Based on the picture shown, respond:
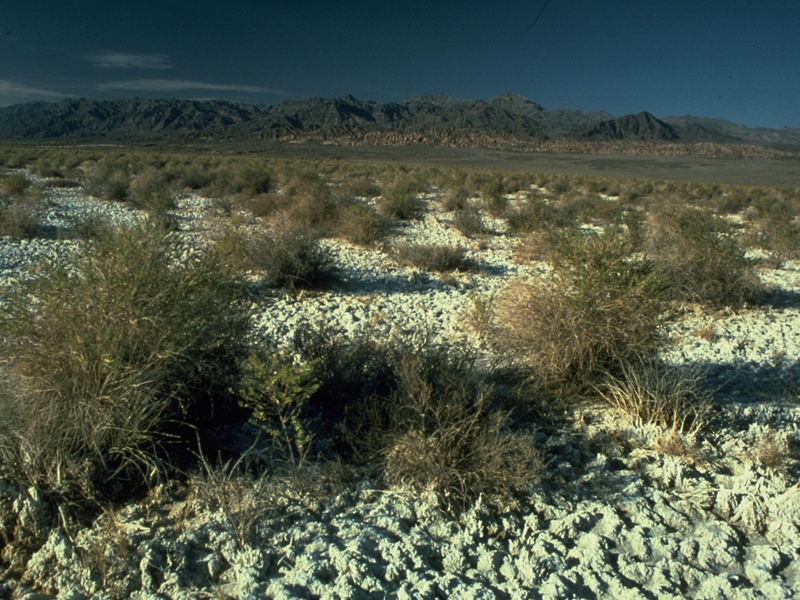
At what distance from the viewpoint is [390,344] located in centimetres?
477

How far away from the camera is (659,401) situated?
4281mm

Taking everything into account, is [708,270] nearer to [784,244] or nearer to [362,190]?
[784,244]

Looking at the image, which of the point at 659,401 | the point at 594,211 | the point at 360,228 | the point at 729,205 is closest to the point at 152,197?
the point at 360,228

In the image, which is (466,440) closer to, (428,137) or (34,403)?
(34,403)

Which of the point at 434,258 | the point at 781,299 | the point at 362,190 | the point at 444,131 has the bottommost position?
the point at 781,299

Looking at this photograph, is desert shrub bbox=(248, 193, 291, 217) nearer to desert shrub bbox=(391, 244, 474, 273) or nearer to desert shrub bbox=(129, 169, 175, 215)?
desert shrub bbox=(129, 169, 175, 215)

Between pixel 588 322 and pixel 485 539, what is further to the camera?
pixel 588 322

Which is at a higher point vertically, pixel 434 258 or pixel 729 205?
pixel 729 205

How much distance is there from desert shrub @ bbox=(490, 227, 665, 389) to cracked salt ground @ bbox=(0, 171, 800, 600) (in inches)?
23.5

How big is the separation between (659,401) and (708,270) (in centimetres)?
456

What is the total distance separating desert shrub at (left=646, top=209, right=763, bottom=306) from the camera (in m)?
7.80

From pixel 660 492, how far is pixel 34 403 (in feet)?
12.6

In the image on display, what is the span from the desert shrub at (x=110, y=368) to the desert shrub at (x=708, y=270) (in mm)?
6331

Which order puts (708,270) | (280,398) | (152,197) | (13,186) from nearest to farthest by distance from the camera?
1. (280,398)
2. (708,270)
3. (152,197)
4. (13,186)
